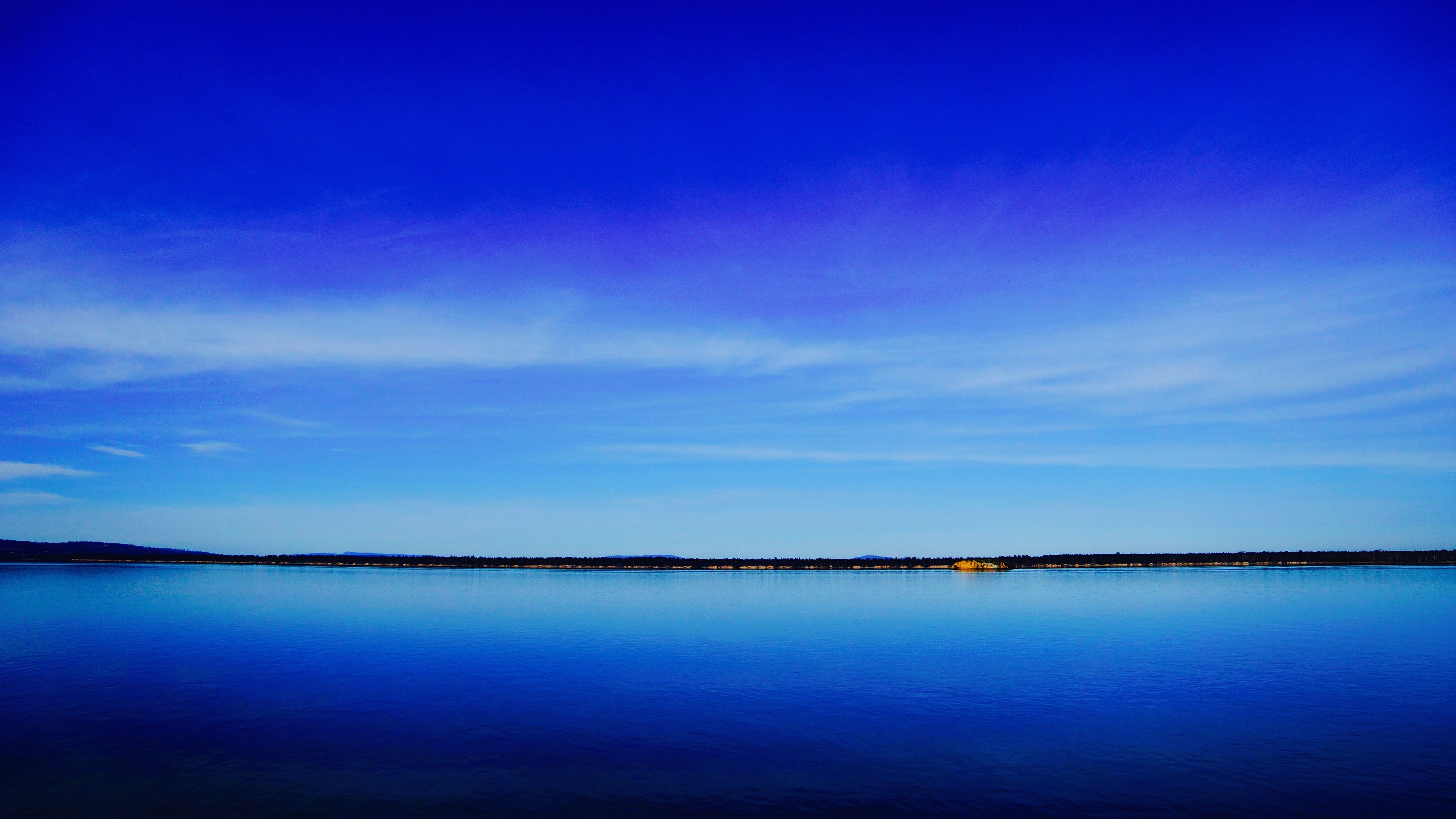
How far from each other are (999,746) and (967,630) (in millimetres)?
28187

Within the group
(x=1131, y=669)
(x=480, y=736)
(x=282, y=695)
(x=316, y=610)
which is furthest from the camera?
(x=316, y=610)

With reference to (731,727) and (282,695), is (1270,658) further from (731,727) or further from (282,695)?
(282,695)

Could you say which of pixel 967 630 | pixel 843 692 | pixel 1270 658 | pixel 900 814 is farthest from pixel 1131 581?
pixel 900 814

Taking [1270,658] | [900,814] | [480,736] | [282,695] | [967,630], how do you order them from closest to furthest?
[900,814] < [480,736] < [282,695] < [1270,658] < [967,630]

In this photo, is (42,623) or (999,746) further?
(42,623)

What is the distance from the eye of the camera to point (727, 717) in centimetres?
2234

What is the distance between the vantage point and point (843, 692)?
2592 cm

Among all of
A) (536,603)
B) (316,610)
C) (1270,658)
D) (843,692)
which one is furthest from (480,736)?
(536,603)

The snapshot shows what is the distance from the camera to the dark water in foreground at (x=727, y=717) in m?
15.3

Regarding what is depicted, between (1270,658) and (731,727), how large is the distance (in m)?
26.0

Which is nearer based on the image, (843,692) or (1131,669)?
(843,692)

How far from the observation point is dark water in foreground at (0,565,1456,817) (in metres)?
15.3

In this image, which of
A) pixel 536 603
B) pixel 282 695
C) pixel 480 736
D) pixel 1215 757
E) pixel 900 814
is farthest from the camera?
pixel 536 603

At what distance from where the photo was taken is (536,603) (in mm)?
70625
